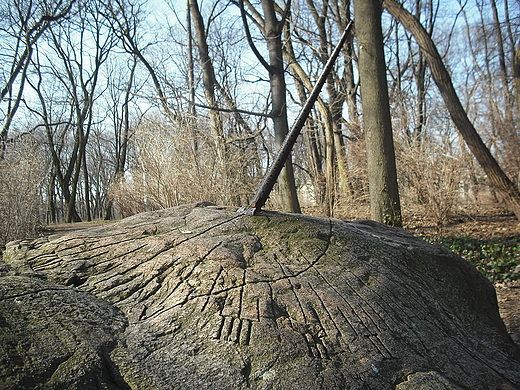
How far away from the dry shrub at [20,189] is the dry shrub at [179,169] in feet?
5.82

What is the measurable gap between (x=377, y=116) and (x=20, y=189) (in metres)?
6.16

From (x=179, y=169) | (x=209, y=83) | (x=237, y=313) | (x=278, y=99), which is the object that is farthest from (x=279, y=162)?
(x=209, y=83)

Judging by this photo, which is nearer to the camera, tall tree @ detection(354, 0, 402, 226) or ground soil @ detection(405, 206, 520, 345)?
tall tree @ detection(354, 0, 402, 226)

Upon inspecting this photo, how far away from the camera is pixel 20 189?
22.2ft

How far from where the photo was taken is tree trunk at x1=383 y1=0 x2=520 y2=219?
7586 mm

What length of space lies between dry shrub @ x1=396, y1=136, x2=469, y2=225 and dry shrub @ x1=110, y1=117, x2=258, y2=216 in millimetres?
3586

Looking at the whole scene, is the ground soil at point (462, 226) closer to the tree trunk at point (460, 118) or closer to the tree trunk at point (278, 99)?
the tree trunk at point (460, 118)

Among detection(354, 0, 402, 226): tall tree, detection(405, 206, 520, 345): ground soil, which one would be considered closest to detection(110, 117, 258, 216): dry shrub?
detection(354, 0, 402, 226): tall tree

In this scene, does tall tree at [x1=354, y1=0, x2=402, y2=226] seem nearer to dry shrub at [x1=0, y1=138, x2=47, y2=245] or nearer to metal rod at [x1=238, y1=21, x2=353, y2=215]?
metal rod at [x1=238, y1=21, x2=353, y2=215]

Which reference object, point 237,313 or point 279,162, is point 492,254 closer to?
point 279,162

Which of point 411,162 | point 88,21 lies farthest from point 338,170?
point 88,21

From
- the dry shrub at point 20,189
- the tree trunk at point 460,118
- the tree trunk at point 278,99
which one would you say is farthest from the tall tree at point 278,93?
the dry shrub at point 20,189

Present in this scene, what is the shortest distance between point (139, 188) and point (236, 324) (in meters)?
6.62

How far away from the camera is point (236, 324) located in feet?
5.74
